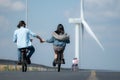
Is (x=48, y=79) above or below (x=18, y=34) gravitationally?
below

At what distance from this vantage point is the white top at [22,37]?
66.3ft

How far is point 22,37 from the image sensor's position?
20344mm

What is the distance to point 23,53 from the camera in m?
20.2

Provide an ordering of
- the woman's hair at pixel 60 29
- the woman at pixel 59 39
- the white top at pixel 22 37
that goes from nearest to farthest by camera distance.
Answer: the white top at pixel 22 37
the woman's hair at pixel 60 29
the woman at pixel 59 39

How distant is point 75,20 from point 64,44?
37.0 metres

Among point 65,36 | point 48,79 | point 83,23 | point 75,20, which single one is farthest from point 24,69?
point 75,20

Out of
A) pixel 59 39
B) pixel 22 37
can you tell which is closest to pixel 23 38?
pixel 22 37

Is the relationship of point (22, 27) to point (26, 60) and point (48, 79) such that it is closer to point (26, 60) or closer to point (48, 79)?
point (26, 60)

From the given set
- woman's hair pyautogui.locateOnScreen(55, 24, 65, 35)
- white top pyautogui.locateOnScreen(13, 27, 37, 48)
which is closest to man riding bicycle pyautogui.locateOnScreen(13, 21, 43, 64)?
white top pyautogui.locateOnScreen(13, 27, 37, 48)

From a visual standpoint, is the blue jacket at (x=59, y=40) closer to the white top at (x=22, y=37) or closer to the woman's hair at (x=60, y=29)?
the woman's hair at (x=60, y=29)

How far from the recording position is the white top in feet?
66.3

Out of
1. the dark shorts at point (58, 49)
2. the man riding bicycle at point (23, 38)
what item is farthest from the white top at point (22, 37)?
the dark shorts at point (58, 49)

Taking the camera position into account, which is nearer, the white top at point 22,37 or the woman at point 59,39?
the white top at point 22,37

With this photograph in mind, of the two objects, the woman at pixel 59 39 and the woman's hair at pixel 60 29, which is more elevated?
the woman's hair at pixel 60 29
